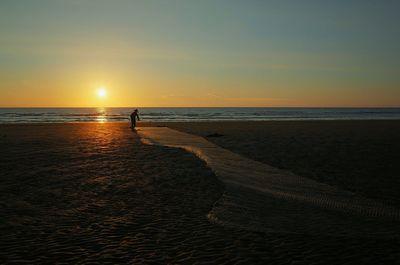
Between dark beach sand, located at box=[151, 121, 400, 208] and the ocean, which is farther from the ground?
the ocean

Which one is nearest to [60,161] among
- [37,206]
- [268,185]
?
[37,206]

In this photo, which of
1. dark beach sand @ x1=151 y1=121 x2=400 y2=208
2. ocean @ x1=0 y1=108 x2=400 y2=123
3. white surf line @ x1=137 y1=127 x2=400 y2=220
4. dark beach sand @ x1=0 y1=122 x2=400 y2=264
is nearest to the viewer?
dark beach sand @ x1=0 y1=122 x2=400 y2=264

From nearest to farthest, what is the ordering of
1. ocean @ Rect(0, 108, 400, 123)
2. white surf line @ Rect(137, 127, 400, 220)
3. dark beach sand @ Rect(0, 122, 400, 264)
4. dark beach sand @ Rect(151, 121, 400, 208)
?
dark beach sand @ Rect(0, 122, 400, 264), white surf line @ Rect(137, 127, 400, 220), dark beach sand @ Rect(151, 121, 400, 208), ocean @ Rect(0, 108, 400, 123)

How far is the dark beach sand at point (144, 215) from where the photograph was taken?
5.93 meters

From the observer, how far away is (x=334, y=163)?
15.6 m

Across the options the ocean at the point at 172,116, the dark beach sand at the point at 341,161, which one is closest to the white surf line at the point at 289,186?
the dark beach sand at the point at 341,161

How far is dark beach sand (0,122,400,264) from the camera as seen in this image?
593 cm

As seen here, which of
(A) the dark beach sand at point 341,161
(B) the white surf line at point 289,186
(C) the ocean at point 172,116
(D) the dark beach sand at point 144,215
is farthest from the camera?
(C) the ocean at point 172,116

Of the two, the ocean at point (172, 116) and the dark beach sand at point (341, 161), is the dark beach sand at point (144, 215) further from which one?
the ocean at point (172, 116)

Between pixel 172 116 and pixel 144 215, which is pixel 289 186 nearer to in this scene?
pixel 144 215

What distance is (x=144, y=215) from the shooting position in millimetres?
8133

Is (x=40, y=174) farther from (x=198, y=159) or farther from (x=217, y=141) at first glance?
(x=217, y=141)

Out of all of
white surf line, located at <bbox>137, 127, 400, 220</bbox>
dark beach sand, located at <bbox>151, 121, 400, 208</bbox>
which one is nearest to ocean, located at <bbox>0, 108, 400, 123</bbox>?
dark beach sand, located at <bbox>151, 121, 400, 208</bbox>

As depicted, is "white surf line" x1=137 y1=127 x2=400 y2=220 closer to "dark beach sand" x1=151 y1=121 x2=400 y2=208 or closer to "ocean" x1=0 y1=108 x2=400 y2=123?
"dark beach sand" x1=151 y1=121 x2=400 y2=208
